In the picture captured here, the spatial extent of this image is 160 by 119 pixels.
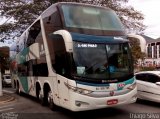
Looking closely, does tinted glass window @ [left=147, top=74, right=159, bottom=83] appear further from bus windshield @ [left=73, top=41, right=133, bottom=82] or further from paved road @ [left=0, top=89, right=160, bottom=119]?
bus windshield @ [left=73, top=41, right=133, bottom=82]

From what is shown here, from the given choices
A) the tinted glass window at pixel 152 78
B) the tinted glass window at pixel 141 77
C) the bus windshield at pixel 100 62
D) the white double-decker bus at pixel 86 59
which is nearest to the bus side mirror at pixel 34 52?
the white double-decker bus at pixel 86 59

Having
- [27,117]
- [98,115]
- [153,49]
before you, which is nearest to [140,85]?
[98,115]

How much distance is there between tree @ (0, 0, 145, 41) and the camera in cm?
2955

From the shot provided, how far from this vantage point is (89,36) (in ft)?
33.7

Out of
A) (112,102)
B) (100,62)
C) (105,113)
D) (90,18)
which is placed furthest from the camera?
(105,113)

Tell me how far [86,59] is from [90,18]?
1772 mm

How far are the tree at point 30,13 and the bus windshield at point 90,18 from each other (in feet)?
60.0

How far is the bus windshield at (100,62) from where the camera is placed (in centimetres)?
987

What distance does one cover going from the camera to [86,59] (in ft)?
32.8

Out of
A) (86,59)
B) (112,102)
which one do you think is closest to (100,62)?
(86,59)

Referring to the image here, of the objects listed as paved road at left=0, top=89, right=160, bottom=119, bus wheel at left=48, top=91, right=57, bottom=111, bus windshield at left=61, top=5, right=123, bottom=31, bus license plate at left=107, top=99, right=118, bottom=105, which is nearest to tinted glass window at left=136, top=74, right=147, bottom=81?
paved road at left=0, top=89, right=160, bottom=119

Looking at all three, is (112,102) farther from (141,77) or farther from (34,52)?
(34,52)

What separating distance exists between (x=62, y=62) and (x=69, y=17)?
1591mm

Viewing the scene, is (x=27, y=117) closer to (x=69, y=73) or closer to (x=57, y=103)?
(x=57, y=103)
